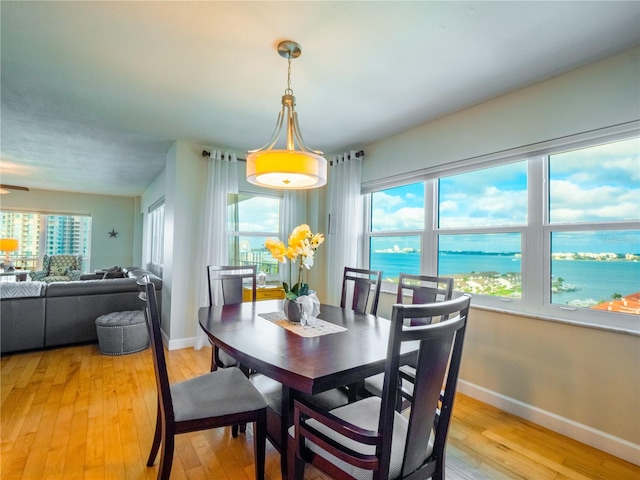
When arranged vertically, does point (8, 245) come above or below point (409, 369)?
above

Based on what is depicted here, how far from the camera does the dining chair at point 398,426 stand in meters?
0.95

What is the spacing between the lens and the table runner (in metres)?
1.69

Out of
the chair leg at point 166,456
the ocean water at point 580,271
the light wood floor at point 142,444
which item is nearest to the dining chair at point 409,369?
the light wood floor at point 142,444

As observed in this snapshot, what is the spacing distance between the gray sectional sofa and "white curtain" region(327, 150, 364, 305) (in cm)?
256

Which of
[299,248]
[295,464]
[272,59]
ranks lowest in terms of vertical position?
[295,464]

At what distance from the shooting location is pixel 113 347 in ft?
10.7

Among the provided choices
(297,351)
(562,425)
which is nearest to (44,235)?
(297,351)

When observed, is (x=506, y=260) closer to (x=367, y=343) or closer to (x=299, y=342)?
(x=367, y=343)

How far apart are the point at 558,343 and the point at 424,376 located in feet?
5.53

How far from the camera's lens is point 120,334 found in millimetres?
3270

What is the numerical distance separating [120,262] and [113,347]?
5175mm

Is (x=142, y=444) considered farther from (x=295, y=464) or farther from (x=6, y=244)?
(x=6, y=244)

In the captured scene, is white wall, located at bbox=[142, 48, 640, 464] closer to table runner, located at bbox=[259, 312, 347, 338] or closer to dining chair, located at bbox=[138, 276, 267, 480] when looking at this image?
table runner, located at bbox=[259, 312, 347, 338]

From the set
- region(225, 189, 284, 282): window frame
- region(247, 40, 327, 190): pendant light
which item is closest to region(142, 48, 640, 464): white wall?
region(247, 40, 327, 190): pendant light
